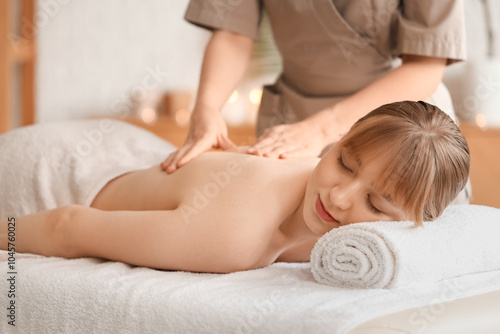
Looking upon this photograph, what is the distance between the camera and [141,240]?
127 cm

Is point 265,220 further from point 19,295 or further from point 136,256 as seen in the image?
point 19,295

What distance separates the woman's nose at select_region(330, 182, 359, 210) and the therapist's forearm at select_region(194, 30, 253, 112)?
72 cm

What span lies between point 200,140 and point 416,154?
0.67 meters

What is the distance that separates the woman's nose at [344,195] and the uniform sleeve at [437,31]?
0.64 metres

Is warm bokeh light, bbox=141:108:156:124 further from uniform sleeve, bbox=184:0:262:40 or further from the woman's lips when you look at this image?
the woman's lips

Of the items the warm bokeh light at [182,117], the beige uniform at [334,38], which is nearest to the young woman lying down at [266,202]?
the beige uniform at [334,38]

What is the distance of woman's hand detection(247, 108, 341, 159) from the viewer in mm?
1518

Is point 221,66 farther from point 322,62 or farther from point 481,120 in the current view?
point 481,120

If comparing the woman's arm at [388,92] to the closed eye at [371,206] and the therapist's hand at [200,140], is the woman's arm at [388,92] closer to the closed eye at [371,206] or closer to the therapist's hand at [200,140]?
the therapist's hand at [200,140]

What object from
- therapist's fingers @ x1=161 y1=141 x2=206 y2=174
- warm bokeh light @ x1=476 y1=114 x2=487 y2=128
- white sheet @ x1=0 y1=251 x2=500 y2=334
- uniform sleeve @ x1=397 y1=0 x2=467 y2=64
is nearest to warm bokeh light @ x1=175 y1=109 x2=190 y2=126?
warm bokeh light @ x1=476 y1=114 x2=487 y2=128

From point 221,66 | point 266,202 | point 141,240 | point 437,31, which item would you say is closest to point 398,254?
point 266,202

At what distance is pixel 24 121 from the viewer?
3.56 m

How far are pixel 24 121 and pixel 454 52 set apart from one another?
8.72ft

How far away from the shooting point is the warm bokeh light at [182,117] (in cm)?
378
